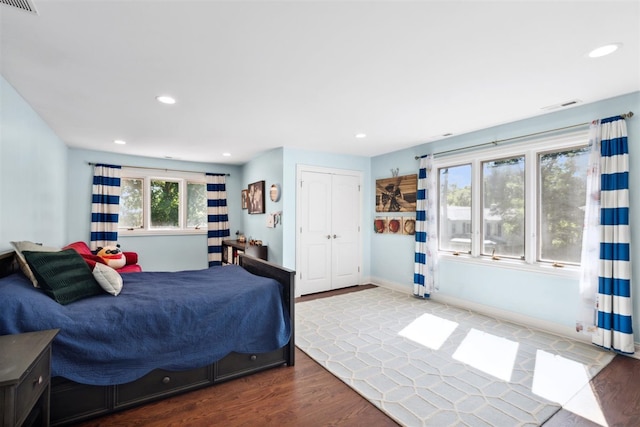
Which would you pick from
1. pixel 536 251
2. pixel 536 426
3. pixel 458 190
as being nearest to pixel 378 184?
pixel 458 190

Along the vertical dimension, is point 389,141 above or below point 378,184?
above

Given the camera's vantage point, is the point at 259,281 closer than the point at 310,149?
Yes

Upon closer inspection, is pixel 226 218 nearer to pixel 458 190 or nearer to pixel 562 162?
pixel 458 190

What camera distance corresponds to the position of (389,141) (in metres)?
4.40

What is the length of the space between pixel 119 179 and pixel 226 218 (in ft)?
6.29

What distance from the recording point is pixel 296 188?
479 cm

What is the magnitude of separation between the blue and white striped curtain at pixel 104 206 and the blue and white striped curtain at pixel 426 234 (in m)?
4.89

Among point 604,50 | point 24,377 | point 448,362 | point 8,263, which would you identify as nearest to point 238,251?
point 8,263

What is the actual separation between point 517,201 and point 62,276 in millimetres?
4361

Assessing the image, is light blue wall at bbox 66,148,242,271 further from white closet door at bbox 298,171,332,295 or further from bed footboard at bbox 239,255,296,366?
bed footboard at bbox 239,255,296,366

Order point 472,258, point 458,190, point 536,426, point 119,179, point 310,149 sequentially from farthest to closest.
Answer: point 119,179 → point 310,149 → point 458,190 → point 472,258 → point 536,426

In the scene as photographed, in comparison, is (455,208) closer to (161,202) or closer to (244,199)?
(244,199)

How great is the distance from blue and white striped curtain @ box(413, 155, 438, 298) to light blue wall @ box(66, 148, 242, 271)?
12.0ft

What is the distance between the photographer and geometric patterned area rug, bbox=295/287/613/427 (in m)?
2.03
